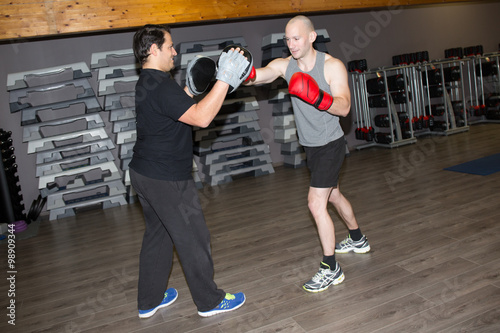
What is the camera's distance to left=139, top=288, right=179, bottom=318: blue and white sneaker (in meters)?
2.47

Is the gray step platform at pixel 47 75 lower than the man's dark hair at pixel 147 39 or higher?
higher

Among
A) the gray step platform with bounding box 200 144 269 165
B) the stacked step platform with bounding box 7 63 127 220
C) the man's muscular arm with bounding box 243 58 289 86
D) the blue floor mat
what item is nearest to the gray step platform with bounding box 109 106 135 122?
the stacked step platform with bounding box 7 63 127 220

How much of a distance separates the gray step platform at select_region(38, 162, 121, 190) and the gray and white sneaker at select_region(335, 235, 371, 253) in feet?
11.2

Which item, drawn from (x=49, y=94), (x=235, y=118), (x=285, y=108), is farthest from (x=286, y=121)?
(x=49, y=94)

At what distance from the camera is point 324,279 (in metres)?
2.53

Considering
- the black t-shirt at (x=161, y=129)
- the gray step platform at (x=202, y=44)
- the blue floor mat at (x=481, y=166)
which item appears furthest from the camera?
the gray step platform at (x=202, y=44)

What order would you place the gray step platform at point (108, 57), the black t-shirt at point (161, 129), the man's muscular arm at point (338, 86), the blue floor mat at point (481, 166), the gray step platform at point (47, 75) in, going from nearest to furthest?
the black t-shirt at point (161, 129), the man's muscular arm at point (338, 86), the blue floor mat at point (481, 166), the gray step platform at point (47, 75), the gray step platform at point (108, 57)

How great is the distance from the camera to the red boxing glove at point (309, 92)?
7.39 feet

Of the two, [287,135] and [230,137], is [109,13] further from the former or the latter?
[287,135]

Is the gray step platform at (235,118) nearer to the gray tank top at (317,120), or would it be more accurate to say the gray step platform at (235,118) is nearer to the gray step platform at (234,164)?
the gray step platform at (234,164)

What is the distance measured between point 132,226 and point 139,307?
6.86 ft

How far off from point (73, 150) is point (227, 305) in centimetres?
408

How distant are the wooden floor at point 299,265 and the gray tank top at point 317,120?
88 cm

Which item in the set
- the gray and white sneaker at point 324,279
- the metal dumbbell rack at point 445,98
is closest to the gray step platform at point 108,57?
the gray and white sneaker at point 324,279
